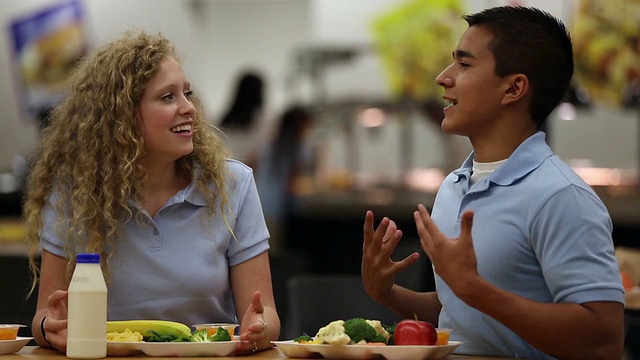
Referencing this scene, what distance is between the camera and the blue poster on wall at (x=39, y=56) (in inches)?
338

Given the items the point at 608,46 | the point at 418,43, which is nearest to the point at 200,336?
the point at 608,46

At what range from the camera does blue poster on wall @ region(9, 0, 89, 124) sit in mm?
8578

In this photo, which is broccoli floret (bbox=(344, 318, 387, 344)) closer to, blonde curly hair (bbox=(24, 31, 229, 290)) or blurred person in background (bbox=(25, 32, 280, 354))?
blurred person in background (bbox=(25, 32, 280, 354))

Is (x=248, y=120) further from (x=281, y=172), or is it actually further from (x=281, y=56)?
(x=281, y=56)

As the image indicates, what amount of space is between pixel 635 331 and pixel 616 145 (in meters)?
2.90

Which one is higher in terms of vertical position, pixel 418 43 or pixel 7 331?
pixel 418 43

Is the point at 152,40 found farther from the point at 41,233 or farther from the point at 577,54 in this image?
the point at 577,54

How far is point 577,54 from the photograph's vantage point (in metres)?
6.84

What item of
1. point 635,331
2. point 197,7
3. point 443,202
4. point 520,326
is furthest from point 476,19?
point 197,7

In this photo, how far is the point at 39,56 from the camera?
8.59 m

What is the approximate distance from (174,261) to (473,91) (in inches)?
31.3

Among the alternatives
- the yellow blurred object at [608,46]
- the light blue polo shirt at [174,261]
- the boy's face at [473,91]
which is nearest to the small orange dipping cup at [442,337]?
the boy's face at [473,91]

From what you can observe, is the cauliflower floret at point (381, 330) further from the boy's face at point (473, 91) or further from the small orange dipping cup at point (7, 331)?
the small orange dipping cup at point (7, 331)

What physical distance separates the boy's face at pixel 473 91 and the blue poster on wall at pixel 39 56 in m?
6.60
